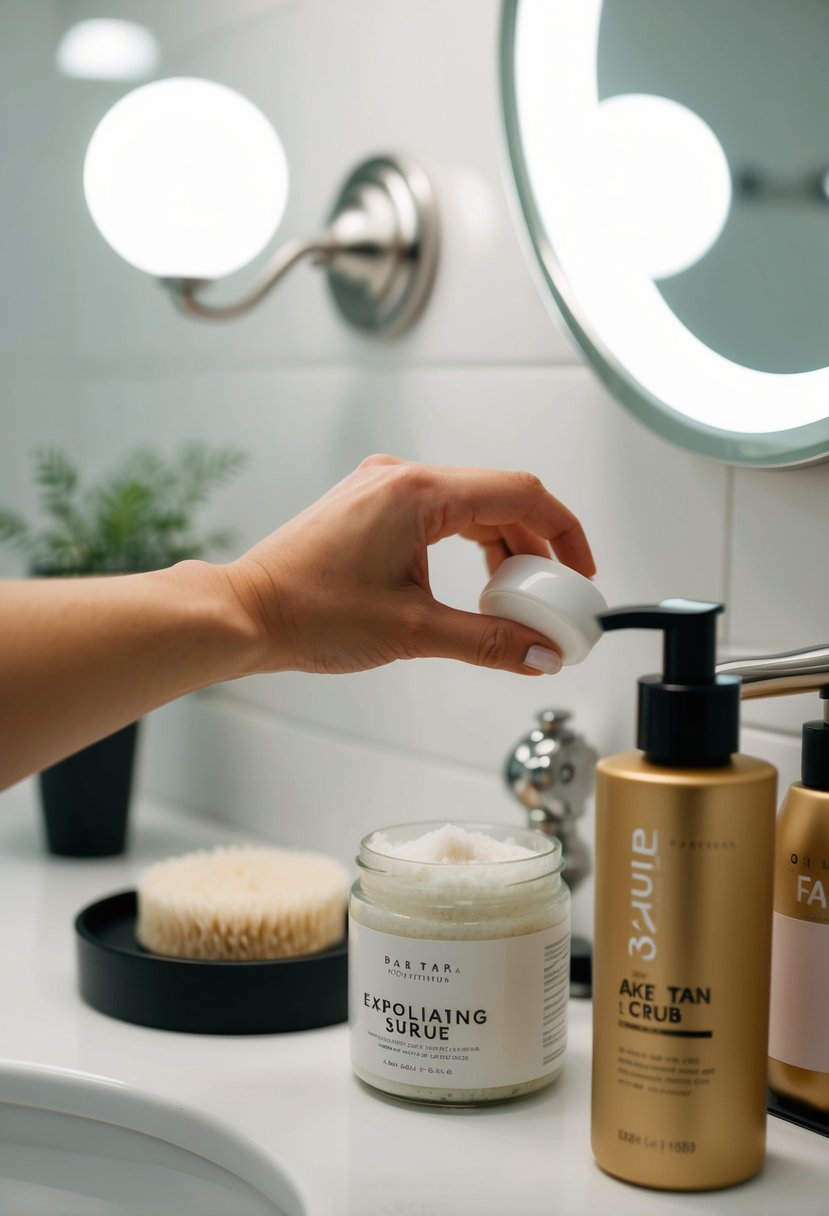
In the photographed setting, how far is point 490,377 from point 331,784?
36cm

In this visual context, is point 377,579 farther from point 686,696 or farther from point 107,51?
point 107,51

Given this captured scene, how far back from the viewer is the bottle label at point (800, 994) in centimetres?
57

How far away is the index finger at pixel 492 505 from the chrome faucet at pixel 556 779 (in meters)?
0.17

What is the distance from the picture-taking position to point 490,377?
89cm

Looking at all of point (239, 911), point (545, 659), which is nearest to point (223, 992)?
point (239, 911)

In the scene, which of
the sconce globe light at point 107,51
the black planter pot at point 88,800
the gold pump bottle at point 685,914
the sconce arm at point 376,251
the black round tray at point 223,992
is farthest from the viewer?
the sconce globe light at point 107,51

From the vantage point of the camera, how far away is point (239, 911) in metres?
0.72

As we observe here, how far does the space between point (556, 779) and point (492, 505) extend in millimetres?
221

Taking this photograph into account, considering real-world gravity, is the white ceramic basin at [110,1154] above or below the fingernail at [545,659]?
below

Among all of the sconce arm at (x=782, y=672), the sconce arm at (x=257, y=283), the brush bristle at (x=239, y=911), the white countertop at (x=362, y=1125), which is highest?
the sconce arm at (x=257, y=283)

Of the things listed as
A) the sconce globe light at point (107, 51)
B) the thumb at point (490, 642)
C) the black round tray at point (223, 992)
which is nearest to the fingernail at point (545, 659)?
the thumb at point (490, 642)

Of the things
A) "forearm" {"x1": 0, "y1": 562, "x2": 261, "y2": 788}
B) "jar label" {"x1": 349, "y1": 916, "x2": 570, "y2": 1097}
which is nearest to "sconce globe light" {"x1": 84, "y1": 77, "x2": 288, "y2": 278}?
"forearm" {"x1": 0, "y1": 562, "x2": 261, "y2": 788}

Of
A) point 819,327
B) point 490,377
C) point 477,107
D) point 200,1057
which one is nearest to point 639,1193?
point 200,1057

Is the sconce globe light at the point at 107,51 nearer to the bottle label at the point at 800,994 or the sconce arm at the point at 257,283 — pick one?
the sconce arm at the point at 257,283
